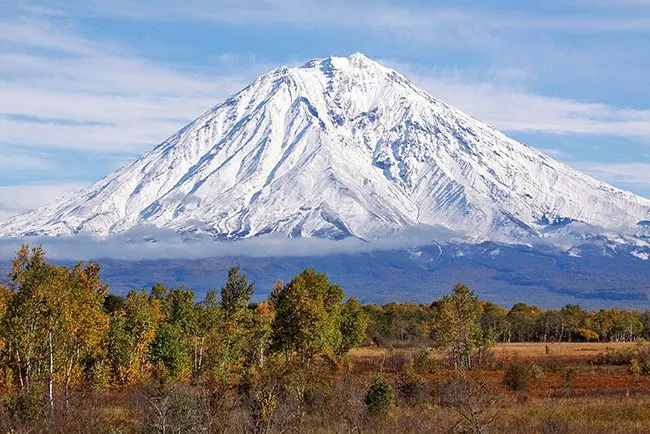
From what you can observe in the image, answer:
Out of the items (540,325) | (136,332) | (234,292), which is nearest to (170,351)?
(136,332)

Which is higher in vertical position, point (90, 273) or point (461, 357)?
point (90, 273)

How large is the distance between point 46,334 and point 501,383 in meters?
24.8

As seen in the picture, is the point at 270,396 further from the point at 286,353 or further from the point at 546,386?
the point at 546,386

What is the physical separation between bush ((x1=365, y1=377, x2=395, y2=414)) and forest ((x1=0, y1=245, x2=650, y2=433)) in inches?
2.0

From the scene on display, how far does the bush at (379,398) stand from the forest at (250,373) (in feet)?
0.17

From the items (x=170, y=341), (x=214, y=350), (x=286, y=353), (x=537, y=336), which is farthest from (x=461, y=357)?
(x=537, y=336)

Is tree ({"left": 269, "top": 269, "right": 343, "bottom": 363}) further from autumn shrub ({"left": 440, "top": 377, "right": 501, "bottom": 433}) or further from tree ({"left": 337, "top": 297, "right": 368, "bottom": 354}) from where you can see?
tree ({"left": 337, "top": 297, "right": 368, "bottom": 354})

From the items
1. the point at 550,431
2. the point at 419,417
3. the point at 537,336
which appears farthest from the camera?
the point at 537,336

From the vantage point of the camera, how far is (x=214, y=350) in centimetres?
3931

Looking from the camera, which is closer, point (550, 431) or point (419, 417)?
point (550, 431)

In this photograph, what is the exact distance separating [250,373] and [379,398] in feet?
15.9

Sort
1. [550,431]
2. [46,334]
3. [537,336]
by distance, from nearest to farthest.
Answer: [550,431] < [46,334] < [537,336]

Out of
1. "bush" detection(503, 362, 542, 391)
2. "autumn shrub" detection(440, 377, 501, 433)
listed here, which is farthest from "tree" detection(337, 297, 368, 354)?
"autumn shrub" detection(440, 377, 501, 433)

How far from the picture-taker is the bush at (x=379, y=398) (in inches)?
1255
